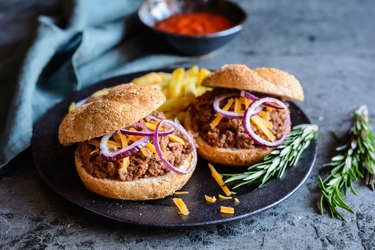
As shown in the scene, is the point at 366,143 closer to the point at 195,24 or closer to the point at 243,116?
the point at 243,116

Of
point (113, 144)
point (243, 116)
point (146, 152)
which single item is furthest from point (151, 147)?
point (243, 116)

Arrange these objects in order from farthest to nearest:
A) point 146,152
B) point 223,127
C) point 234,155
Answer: point 223,127
point 234,155
point 146,152

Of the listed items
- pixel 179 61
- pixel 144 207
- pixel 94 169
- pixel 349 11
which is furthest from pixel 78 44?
pixel 349 11

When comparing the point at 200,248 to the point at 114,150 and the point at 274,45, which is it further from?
the point at 274,45

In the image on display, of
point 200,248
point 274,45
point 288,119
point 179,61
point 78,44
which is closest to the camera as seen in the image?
point 200,248

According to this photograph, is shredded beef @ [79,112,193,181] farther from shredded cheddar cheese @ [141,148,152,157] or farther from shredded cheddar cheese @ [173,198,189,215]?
shredded cheddar cheese @ [173,198,189,215]

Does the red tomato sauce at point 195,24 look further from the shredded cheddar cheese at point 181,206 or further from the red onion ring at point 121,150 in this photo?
the shredded cheddar cheese at point 181,206
